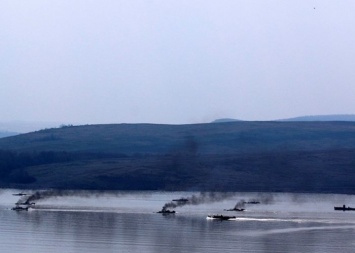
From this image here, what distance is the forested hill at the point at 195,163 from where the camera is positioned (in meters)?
159

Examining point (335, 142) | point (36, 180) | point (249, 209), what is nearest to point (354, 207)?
point (249, 209)

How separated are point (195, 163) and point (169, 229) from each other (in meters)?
81.9

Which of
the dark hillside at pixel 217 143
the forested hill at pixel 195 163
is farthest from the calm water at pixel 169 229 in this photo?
the dark hillside at pixel 217 143

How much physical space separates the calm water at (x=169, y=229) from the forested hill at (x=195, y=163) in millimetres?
43453

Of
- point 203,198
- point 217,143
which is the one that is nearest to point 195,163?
point 217,143

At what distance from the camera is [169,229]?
80.0 m

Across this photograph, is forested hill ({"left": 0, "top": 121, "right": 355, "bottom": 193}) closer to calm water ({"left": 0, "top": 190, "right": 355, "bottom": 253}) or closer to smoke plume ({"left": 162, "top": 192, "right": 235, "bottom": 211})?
smoke plume ({"left": 162, "top": 192, "right": 235, "bottom": 211})

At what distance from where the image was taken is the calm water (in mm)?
67688

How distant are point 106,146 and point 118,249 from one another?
130 meters

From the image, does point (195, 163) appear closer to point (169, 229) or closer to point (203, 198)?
point (203, 198)

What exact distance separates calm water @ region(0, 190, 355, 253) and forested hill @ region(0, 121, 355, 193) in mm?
43453

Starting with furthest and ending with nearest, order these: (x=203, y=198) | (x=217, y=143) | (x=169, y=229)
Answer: (x=217, y=143) < (x=203, y=198) < (x=169, y=229)

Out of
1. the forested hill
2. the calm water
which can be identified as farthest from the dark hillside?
the calm water

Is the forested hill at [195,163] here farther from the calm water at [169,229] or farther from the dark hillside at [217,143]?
the calm water at [169,229]
